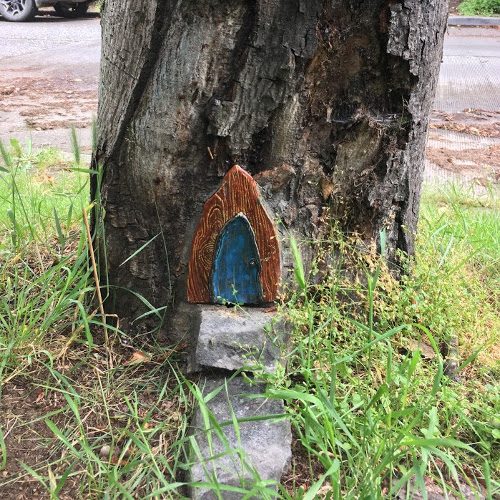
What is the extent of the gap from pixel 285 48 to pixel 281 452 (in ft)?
3.76

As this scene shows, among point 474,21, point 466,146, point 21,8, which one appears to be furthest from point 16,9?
point 466,146

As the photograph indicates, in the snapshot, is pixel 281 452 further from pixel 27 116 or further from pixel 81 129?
pixel 27 116

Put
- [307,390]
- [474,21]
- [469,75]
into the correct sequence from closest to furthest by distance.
A: [307,390] → [469,75] → [474,21]

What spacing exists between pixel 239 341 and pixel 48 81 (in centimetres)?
645

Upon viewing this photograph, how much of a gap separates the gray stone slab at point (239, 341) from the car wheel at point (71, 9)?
13.2 m

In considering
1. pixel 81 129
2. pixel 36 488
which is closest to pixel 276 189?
pixel 36 488

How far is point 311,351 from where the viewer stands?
71.1 inches

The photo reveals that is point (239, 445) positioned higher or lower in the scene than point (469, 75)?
lower

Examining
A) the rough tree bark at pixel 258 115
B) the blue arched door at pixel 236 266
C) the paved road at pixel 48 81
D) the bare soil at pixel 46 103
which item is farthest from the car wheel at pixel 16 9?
the blue arched door at pixel 236 266

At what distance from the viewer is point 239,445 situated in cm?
139

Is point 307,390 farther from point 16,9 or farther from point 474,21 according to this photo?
point 474,21

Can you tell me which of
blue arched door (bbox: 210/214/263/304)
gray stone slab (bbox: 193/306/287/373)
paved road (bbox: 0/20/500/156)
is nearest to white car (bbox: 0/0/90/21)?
paved road (bbox: 0/20/500/156)

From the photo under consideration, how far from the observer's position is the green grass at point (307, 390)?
146cm

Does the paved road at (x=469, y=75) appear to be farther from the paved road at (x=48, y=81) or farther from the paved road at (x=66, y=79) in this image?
the paved road at (x=48, y=81)
